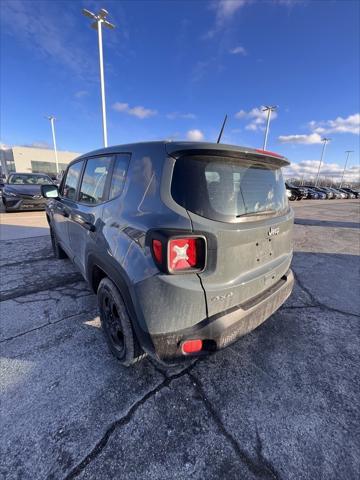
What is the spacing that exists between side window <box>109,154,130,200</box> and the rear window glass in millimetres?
566

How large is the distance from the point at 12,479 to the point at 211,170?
2221 millimetres

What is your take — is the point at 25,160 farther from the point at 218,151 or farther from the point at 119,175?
the point at 218,151

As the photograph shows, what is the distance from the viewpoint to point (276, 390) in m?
1.93

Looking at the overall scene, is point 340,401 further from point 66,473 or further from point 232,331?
point 66,473

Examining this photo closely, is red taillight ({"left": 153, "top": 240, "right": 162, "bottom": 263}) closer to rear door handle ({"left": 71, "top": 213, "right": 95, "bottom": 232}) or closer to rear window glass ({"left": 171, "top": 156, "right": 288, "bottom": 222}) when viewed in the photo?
rear window glass ({"left": 171, "top": 156, "right": 288, "bottom": 222})

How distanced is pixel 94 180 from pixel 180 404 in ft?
7.39

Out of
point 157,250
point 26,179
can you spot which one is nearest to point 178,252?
point 157,250

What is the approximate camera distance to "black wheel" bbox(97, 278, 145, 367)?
6.20 feet

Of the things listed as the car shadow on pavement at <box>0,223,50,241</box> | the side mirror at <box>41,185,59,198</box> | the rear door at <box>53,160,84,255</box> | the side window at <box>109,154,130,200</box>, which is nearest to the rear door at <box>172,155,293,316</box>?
the side window at <box>109,154,130,200</box>

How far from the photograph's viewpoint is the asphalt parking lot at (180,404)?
4.64 ft

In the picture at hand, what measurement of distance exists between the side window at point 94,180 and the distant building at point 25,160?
226ft

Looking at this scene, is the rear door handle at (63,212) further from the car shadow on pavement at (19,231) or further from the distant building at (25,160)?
the distant building at (25,160)

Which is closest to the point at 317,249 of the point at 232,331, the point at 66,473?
the point at 232,331

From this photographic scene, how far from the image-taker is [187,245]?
1.49m
